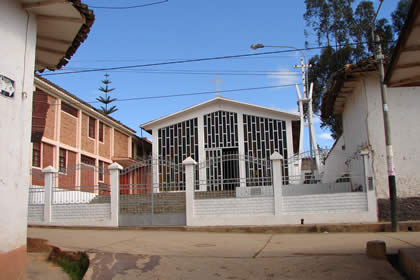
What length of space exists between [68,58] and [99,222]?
6.66 meters

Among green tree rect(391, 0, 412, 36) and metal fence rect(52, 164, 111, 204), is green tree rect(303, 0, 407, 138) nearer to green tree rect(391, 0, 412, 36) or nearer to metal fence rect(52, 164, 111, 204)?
green tree rect(391, 0, 412, 36)

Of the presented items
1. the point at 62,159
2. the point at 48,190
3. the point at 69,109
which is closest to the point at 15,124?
the point at 48,190

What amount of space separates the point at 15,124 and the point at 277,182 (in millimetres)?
8296

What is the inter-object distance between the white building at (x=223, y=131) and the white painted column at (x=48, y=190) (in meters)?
6.59

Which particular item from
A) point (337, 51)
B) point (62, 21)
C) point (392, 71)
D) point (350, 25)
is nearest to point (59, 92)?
point (62, 21)

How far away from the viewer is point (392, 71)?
6.32 m

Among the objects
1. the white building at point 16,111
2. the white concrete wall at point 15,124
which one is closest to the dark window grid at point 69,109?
the white building at point 16,111

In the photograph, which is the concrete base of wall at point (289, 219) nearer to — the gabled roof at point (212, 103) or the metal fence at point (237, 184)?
the metal fence at point (237, 184)

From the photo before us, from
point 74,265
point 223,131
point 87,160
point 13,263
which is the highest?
point 223,131

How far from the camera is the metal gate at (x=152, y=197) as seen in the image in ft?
43.0

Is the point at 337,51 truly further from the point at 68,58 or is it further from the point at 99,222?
the point at 68,58

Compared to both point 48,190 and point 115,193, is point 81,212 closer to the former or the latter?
point 115,193

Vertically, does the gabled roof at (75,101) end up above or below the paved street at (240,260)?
above

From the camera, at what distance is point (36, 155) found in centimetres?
1719
